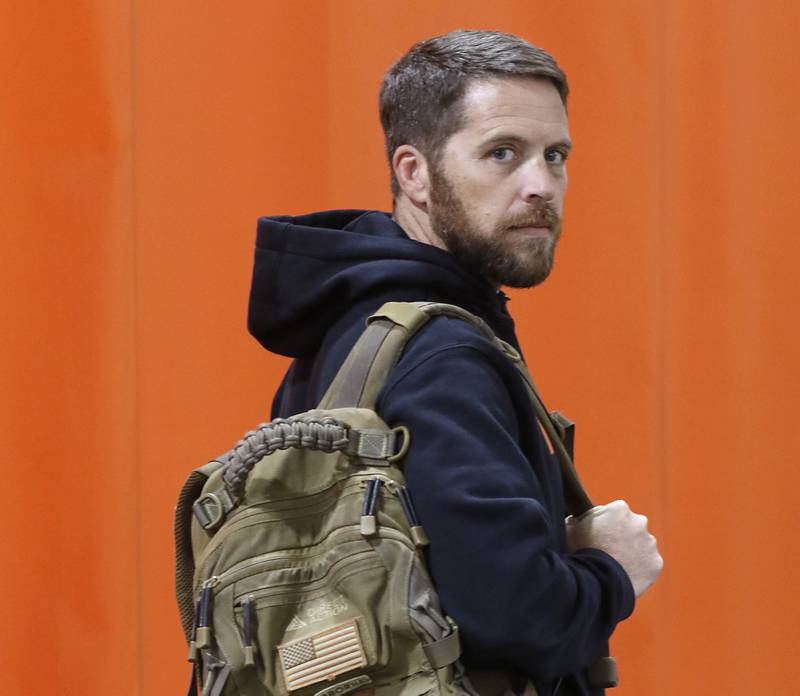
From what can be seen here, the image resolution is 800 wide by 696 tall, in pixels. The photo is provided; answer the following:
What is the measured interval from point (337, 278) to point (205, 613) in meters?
0.29

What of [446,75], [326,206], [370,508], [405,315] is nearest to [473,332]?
[405,315]

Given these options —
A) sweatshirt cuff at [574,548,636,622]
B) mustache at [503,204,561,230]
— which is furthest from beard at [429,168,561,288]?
sweatshirt cuff at [574,548,636,622]

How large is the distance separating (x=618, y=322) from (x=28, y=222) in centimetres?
79

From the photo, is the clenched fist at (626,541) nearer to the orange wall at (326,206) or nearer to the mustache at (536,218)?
the mustache at (536,218)

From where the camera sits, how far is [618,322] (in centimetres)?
183

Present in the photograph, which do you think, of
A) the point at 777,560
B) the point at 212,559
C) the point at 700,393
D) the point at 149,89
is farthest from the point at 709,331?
the point at 212,559

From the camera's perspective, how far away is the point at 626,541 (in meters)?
1.07

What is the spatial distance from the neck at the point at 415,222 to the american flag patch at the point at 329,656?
0.35m

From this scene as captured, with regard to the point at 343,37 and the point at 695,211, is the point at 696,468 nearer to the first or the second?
the point at 695,211

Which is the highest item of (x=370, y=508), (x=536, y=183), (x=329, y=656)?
(x=536, y=183)

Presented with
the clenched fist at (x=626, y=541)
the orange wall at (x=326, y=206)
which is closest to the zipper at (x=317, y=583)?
the clenched fist at (x=626, y=541)

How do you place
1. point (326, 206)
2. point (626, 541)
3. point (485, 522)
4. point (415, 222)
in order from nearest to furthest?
point (485, 522) → point (626, 541) → point (415, 222) → point (326, 206)

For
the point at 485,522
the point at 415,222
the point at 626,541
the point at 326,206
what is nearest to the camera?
the point at 485,522

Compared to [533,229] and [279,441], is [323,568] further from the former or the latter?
[533,229]
